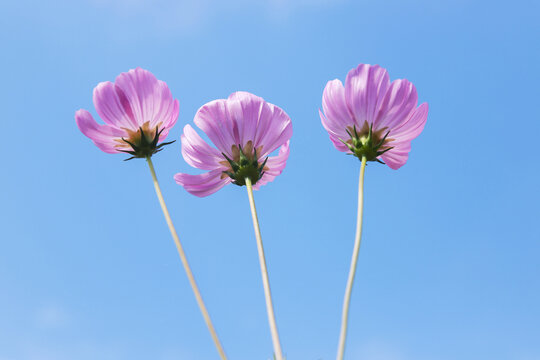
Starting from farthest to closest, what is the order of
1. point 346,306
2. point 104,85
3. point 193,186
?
point 193,186
point 104,85
point 346,306

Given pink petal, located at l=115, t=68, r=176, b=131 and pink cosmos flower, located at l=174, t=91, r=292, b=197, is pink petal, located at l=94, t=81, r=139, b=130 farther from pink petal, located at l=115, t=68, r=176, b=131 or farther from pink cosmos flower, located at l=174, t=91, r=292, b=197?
pink cosmos flower, located at l=174, t=91, r=292, b=197

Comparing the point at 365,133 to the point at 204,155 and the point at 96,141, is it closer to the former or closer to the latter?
the point at 204,155

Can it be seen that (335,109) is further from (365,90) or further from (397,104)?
(397,104)

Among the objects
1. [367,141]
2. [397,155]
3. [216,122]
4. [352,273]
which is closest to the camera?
[352,273]

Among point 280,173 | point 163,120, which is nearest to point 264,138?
point 280,173

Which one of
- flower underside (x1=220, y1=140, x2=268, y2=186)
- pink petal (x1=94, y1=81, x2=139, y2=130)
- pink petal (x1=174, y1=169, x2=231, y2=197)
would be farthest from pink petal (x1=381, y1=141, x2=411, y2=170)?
pink petal (x1=94, y1=81, x2=139, y2=130)

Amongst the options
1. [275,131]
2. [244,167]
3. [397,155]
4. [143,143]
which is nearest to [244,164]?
[244,167]

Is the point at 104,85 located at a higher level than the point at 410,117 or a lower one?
higher
